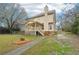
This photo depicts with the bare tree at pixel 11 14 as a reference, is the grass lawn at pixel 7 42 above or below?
below

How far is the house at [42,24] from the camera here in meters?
1.72

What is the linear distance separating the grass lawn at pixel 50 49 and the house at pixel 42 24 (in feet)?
0.31

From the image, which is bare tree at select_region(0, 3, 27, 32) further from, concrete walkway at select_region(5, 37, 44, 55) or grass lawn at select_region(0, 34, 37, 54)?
concrete walkway at select_region(5, 37, 44, 55)

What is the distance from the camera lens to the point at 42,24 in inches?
67.8

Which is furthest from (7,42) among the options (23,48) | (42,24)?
(42,24)

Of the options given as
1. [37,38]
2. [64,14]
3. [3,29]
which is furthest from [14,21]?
[64,14]

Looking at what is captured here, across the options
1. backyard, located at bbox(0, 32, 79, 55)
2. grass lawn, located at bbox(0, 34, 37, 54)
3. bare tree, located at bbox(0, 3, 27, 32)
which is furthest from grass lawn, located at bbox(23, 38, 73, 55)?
bare tree, located at bbox(0, 3, 27, 32)

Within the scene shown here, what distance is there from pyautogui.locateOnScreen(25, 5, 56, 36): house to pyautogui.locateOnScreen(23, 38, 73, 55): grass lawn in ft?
0.31

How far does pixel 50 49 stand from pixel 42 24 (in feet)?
0.71

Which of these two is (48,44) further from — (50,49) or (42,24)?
(42,24)

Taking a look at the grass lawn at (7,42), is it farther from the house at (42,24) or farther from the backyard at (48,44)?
the house at (42,24)

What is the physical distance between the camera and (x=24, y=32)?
1.72m

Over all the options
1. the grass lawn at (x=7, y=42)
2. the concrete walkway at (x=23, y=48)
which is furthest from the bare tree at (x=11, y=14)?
the concrete walkway at (x=23, y=48)

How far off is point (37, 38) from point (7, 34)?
9.8 inches
